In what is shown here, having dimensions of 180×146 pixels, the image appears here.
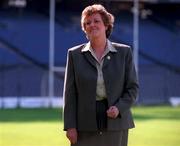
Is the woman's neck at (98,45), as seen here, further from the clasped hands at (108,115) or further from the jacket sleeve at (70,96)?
the clasped hands at (108,115)

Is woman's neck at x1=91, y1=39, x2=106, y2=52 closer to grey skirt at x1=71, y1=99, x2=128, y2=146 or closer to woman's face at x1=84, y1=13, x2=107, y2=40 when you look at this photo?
woman's face at x1=84, y1=13, x2=107, y2=40

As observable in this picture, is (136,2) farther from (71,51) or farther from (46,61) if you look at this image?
(71,51)

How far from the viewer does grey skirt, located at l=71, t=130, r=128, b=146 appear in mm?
6488

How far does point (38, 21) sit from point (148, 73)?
14.5 ft

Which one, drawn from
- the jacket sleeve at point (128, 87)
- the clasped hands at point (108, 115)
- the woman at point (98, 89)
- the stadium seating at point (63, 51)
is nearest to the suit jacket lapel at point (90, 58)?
the woman at point (98, 89)

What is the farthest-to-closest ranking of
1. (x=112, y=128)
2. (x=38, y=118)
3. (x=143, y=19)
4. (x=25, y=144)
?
(x=143, y=19) → (x=38, y=118) → (x=25, y=144) → (x=112, y=128)

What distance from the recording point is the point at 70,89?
21.5 ft

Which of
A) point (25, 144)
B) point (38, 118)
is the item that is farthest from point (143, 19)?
point (25, 144)

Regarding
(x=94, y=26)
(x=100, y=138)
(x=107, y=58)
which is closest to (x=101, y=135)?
(x=100, y=138)

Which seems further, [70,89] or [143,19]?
[143,19]

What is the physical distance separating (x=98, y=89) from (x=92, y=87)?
0.06 metres

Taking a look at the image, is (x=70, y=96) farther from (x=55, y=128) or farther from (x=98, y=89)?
(x=55, y=128)

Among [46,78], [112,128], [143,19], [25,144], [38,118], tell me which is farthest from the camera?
[143,19]

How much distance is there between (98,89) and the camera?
6.43 m
